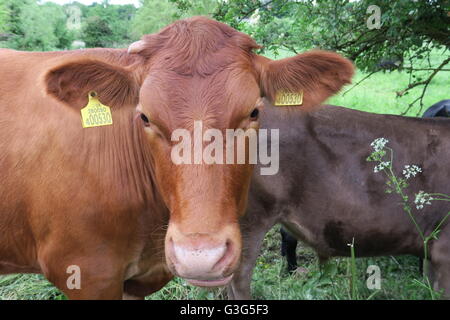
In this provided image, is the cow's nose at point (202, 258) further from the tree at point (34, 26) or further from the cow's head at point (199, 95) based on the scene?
the tree at point (34, 26)

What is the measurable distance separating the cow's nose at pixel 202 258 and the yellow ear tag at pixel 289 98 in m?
0.99

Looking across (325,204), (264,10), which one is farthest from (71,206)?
(264,10)

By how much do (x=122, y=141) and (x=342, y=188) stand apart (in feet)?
6.33

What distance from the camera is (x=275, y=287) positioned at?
4066mm

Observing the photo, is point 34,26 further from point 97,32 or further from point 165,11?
point 165,11

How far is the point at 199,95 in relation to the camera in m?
1.94

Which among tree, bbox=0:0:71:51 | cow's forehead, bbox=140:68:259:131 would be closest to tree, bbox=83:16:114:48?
tree, bbox=0:0:71:51

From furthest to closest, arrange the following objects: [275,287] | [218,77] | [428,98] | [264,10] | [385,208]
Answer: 1. [428,98]
2. [264,10]
3. [275,287]
4. [385,208]
5. [218,77]

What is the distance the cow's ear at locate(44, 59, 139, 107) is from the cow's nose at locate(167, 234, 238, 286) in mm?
907

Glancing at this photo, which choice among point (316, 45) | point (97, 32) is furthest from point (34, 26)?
point (316, 45)

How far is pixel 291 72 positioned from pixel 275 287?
238 centimetres

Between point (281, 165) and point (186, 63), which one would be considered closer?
point (186, 63)

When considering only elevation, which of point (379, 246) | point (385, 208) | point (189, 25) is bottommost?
point (379, 246)

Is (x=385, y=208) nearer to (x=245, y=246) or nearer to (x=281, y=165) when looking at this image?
(x=281, y=165)
